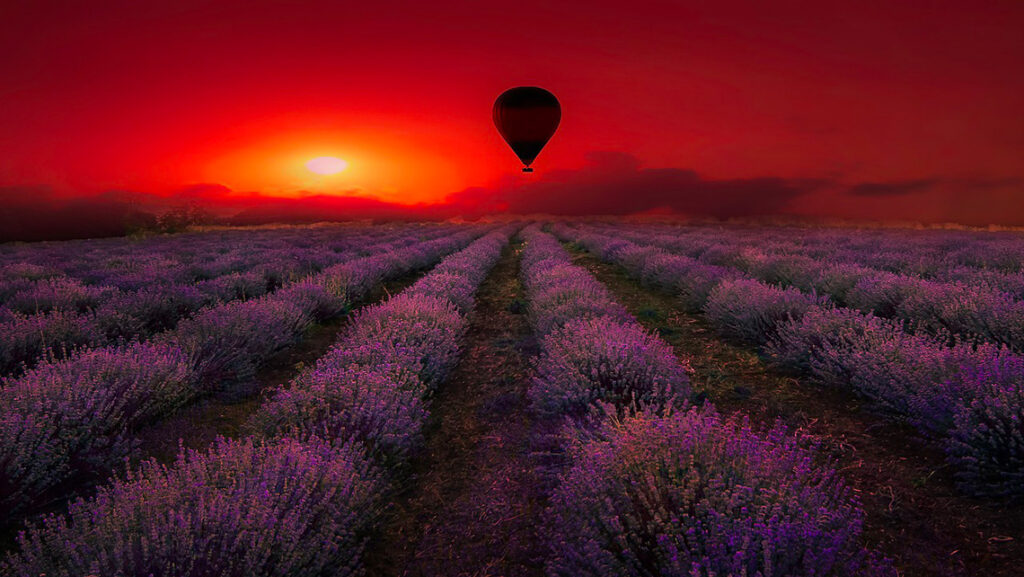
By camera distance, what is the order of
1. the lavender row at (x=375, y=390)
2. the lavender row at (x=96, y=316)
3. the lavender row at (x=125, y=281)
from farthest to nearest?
the lavender row at (x=125, y=281) → the lavender row at (x=96, y=316) → the lavender row at (x=375, y=390)

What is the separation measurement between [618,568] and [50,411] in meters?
3.24

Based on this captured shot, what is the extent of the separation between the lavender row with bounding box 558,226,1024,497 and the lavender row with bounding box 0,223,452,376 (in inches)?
211

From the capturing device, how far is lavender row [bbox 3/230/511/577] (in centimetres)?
161

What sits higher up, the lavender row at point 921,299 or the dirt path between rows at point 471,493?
the lavender row at point 921,299

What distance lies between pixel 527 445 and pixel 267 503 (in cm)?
168

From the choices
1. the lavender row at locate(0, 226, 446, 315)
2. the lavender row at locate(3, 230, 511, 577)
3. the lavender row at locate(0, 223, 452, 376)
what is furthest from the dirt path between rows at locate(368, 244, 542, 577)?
the lavender row at locate(0, 226, 446, 315)

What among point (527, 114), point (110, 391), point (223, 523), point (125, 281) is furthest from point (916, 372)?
point (125, 281)

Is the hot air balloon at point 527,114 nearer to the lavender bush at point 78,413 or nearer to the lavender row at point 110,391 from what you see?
the lavender row at point 110,391

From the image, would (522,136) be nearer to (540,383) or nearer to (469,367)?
(469,367)

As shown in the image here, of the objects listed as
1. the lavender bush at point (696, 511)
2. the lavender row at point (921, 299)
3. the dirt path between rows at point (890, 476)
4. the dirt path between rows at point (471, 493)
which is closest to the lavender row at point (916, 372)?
the dirt path between rows at point (890, 476)

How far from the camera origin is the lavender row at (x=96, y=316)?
426cm

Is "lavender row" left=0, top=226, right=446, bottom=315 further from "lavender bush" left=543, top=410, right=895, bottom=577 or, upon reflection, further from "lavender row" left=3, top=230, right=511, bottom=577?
"lavender bush" left=543, top=410, right=895, bottom=577

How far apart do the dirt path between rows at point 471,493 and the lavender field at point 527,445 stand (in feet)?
0.06

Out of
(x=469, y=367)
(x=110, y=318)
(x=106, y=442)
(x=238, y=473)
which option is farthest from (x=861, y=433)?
(x=110, y=318)
